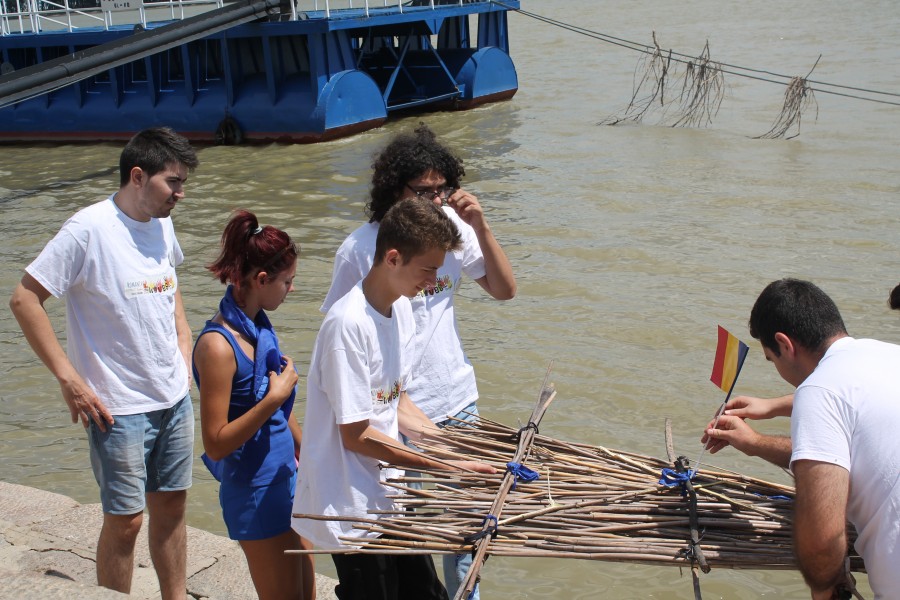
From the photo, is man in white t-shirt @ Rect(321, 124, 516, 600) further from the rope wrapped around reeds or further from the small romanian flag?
the small romanian flag

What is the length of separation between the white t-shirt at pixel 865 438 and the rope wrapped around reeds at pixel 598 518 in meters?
0.26

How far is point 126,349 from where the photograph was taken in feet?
11.5

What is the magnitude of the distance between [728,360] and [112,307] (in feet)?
6.91

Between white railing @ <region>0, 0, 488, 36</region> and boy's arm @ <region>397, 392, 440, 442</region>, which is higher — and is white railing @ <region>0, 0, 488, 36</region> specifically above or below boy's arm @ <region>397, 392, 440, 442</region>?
above

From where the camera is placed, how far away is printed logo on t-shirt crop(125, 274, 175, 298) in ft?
11.6

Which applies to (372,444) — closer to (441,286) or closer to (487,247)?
(441,286)

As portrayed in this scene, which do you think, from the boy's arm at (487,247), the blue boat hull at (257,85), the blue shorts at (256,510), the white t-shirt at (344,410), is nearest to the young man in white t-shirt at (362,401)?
the white t-shirt at (344,410)

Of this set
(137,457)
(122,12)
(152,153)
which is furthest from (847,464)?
(122,12)

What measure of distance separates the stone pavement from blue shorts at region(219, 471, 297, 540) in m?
0.85

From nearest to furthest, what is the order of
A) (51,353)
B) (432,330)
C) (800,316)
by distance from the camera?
Result: (800,316)
(51,353)
(432,330)

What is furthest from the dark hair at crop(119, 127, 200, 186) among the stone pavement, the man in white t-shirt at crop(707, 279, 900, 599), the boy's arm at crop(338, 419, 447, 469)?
the man in white t-shirt at crop(707, 279, 900, 599)

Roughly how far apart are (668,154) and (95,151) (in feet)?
33.0

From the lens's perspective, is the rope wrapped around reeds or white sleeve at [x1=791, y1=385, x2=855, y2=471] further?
the rope wrapped around reeds

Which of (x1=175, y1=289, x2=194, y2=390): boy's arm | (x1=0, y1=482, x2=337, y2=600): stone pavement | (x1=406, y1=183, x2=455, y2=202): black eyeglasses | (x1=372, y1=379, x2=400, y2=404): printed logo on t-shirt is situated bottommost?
(x1=0, y1=482, x2=337, y2=600): stone pavement
